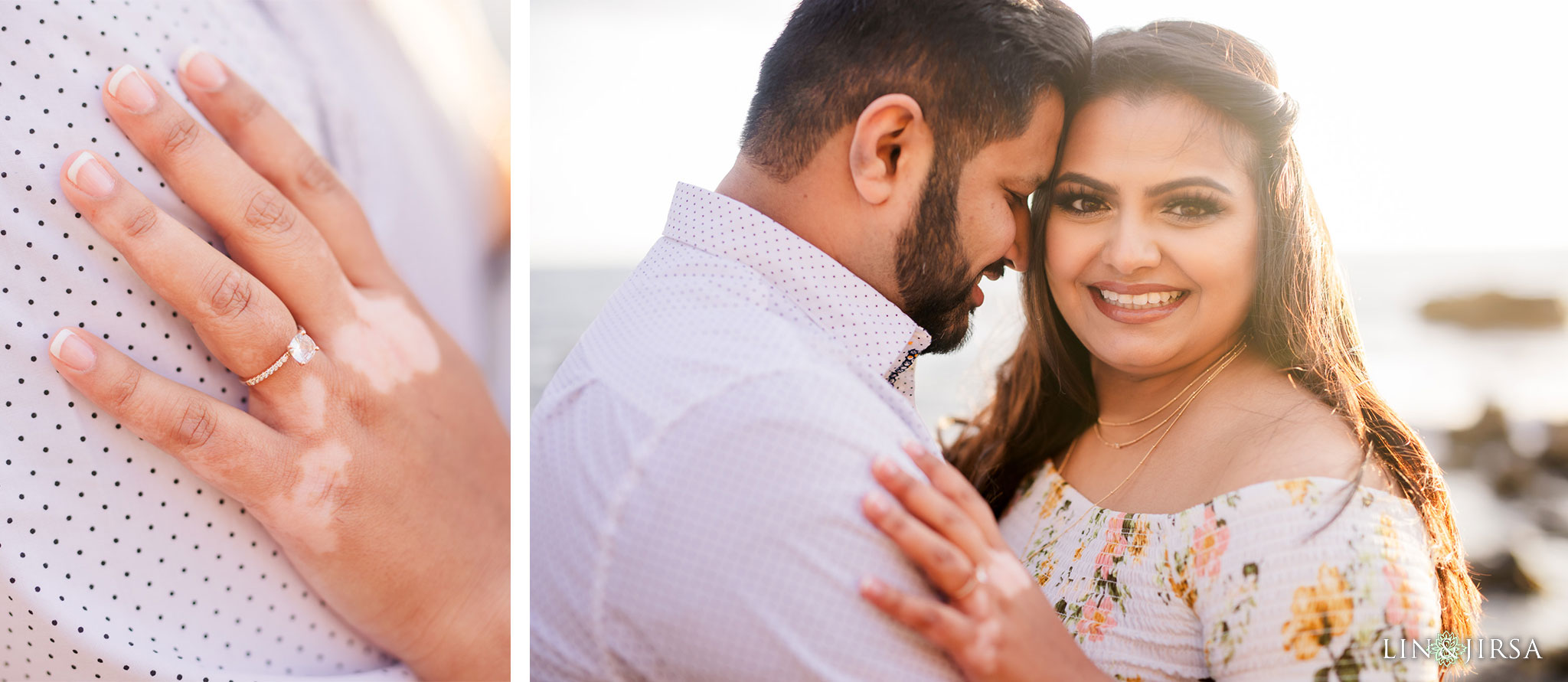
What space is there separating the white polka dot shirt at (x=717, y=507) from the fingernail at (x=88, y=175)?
577 mm

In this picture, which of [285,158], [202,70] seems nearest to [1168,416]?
[285,158]

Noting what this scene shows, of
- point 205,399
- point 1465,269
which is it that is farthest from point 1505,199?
point 205,399

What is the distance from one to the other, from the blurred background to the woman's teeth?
12.5 inches

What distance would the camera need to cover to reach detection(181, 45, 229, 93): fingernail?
3.60 feet

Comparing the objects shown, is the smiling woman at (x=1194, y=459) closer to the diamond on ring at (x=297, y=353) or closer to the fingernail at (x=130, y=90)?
the diamond on ring at (x=297, y=353)

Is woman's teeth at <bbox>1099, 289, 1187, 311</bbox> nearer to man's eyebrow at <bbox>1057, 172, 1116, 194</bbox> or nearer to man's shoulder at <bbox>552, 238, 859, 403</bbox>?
man's eyebrow at <bbox>1057, 172, 1116, 194</bbox>

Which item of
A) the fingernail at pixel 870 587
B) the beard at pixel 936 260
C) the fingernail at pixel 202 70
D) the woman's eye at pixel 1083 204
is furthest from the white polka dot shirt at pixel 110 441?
the woman's eye at pixel 1083 204

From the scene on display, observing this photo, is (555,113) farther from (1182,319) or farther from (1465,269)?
(1465,269)

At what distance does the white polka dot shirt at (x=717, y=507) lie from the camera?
108 centimetres

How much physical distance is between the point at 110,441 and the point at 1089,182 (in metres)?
1.40

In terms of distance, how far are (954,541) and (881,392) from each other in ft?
0.79

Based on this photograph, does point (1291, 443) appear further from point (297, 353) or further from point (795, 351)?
point (297, 353)

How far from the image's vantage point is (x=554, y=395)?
134 centimetres

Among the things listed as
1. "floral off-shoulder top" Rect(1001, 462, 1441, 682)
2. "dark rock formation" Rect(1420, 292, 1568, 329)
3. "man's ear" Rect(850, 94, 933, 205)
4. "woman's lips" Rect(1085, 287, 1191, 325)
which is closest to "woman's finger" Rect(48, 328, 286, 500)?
"man's ear" Rect(850, 94, 933, 205)
